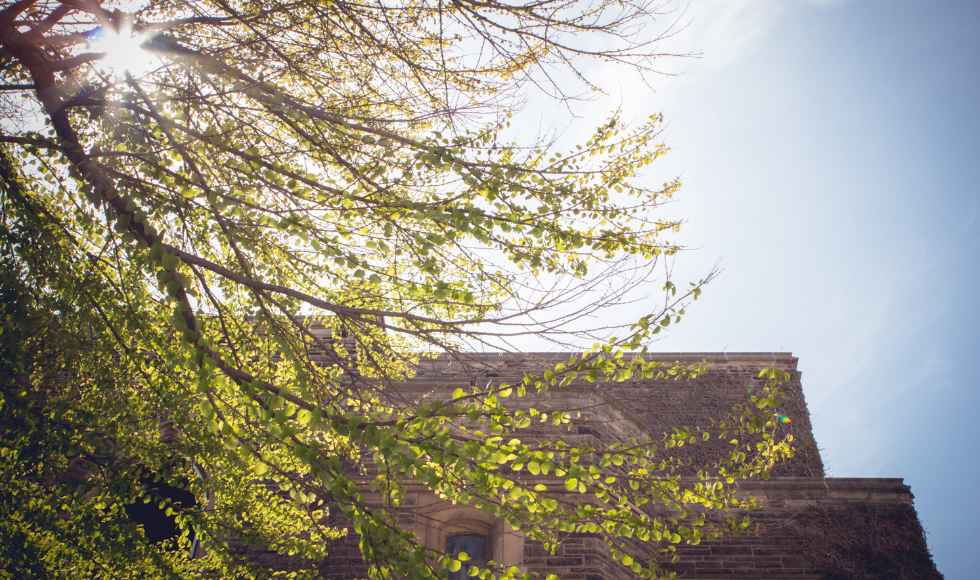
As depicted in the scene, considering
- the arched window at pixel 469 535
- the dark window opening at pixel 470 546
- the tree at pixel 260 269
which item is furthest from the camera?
the dark window opening at pixel 470 546

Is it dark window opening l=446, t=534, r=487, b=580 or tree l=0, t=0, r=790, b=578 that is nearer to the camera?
tree l=0, t=0, r=790, b=578

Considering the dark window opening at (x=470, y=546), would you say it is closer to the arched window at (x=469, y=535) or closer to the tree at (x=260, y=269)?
the arched window at (x=469, y=535)

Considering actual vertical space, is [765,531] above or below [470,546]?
above

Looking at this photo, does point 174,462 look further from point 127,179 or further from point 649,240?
point 649,240

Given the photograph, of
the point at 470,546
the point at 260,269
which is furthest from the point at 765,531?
the point at 260,269

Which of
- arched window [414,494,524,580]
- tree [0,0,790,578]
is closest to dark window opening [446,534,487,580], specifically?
arched window [414,494,524,580]

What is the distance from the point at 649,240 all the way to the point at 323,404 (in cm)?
307

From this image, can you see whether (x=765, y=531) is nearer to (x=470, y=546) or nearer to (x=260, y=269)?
(x=470, y=546)

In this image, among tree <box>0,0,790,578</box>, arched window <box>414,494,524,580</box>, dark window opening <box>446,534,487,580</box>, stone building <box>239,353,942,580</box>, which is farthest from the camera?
dark window opening <box>446,534,487,580</box>

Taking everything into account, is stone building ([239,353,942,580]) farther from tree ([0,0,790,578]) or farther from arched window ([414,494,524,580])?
tree ([0,0,790,578])

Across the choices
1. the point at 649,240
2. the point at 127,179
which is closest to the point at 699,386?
the point at 649,240

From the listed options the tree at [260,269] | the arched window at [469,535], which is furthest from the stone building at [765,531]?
the tree at [260,269]

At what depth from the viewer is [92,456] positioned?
14.3 feet

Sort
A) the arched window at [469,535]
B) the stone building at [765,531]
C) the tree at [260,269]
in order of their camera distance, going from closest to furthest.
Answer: the tree at [260,269] < the arched window at [469,535] < the stone building at [765,531]
